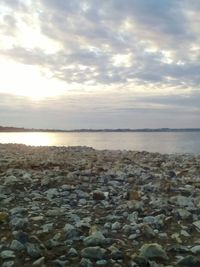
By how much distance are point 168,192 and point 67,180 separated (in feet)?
8.51

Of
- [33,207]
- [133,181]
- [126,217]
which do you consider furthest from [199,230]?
[133,181]

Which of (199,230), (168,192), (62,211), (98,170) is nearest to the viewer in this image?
(199,230)

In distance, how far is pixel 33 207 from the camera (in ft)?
26.0

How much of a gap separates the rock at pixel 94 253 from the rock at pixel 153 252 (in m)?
0.54

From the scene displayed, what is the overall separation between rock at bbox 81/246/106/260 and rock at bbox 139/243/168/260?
0.54m

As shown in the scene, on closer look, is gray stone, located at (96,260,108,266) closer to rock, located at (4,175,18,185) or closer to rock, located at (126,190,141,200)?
rock, located at (126,190,141,200)

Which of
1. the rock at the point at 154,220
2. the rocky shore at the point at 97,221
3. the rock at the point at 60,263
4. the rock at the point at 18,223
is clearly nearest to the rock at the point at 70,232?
the rocky shore at the point at 97,221

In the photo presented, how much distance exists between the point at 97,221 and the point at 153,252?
5.45 feet

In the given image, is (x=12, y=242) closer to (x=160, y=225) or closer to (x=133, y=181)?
(x=160, y=225)

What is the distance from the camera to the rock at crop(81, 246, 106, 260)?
564cm

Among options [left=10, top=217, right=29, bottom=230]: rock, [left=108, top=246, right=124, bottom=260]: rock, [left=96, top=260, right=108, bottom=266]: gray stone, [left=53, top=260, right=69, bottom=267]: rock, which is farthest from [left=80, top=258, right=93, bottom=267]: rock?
[left=10, top=217, right=29, bottom=230]: rock

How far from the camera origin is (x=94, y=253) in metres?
5.68

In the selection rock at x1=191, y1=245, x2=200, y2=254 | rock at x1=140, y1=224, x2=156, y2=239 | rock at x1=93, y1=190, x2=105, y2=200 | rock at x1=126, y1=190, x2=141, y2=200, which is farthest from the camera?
rock at x1=126, y1=190, x2=141, y2=200

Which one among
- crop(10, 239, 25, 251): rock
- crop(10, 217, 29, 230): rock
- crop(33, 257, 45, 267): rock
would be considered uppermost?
crop(10, 217, 29, 230): rock
